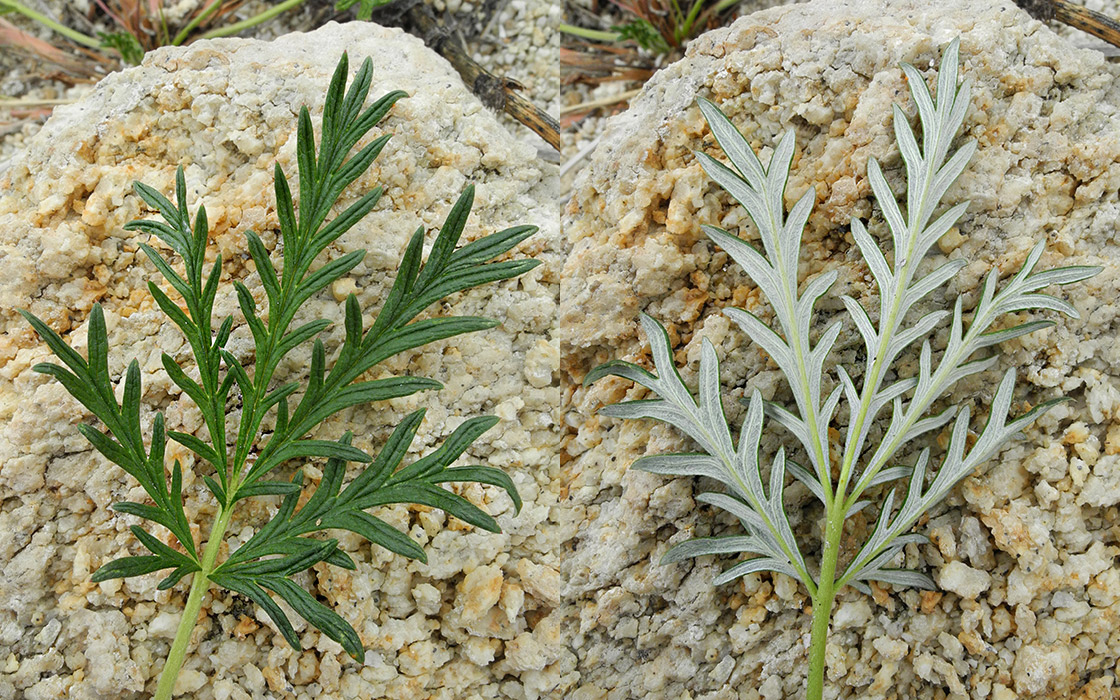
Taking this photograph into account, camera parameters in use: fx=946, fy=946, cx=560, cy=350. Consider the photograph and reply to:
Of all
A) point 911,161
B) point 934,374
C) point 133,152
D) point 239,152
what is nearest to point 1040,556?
point 934,374

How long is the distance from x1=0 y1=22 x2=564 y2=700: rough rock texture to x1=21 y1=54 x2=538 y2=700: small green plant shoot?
9 cm

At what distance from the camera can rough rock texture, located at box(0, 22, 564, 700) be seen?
172cm

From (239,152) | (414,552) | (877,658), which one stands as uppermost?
(239,152)

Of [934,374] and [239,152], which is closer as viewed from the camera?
[934,374]

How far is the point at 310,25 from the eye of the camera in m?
2.89

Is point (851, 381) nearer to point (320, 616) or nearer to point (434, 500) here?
point (434, 500)

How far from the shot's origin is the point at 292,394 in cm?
178

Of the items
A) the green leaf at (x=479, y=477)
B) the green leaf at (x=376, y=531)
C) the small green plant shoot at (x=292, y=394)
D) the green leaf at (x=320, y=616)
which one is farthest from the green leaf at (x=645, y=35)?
the green leaf at (x=320, y=616)

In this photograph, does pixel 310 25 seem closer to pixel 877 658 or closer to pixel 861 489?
pixel 861 489

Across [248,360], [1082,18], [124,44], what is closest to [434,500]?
[248,360]

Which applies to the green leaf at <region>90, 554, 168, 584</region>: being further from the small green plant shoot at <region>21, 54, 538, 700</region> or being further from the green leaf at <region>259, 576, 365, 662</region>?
the green leaf at <region>259, 576, 365, 662</region>

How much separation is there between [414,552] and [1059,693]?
3.73 ft

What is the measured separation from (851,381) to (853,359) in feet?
0.25

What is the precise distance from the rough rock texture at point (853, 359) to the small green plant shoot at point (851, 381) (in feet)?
0.23
